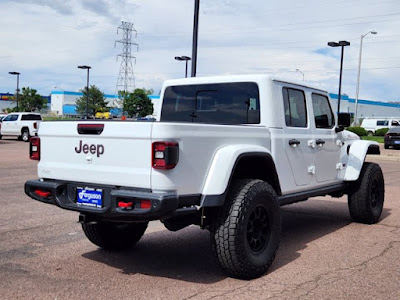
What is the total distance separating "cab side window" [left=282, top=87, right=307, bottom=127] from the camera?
18.5 feet

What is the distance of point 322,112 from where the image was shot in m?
6.57

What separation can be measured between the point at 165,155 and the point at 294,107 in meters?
2.42

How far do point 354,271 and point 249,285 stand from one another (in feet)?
3.92

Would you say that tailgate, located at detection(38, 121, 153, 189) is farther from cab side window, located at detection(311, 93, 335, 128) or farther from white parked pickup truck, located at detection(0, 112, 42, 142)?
white parked pickup truck, located at detection(0, 112, 42, 142)

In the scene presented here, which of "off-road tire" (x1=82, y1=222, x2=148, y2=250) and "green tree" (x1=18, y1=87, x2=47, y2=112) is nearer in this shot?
"off-road tire" (x1=82, y1=222, x2=148, y2=250)

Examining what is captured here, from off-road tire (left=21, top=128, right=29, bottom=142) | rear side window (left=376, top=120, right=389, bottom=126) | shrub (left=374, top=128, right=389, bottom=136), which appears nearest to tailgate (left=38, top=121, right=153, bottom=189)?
off-road tire (left=21, top=128, right=29, bottom=142)

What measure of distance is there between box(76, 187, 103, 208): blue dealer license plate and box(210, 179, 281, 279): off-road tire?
3.45ft

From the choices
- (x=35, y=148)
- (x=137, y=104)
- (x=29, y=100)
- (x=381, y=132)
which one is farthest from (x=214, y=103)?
(x=29, y=100)

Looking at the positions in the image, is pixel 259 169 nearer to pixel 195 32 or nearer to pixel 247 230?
pixel 247 230

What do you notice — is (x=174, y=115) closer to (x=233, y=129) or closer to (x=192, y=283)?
(x=233, y=129)

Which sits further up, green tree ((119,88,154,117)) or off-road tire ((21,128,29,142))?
green tree ((119,88,154,117))

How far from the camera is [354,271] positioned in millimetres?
4879

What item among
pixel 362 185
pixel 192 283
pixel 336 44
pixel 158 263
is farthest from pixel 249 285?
pixel 336 44

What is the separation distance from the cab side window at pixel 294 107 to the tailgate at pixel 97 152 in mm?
2119
